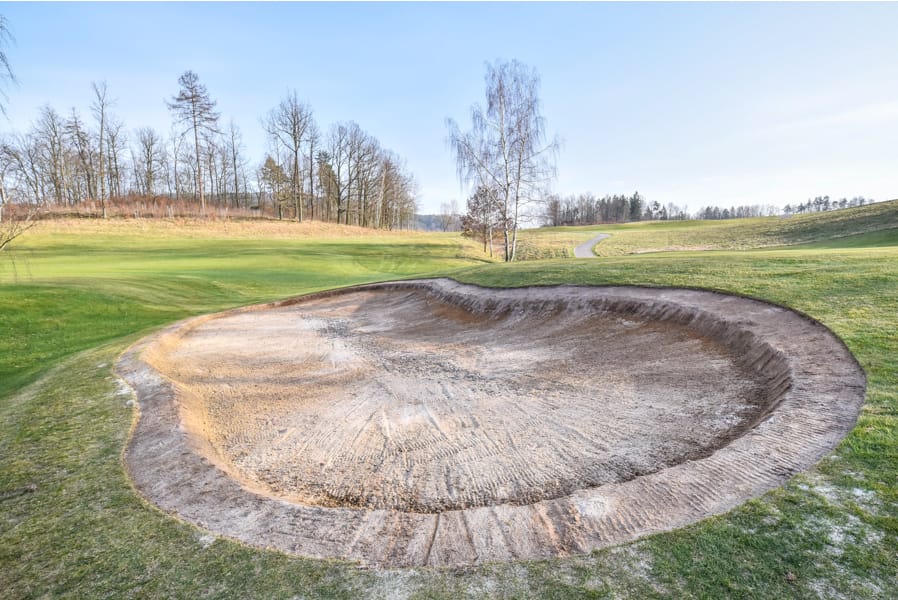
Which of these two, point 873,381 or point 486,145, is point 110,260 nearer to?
point 486,145

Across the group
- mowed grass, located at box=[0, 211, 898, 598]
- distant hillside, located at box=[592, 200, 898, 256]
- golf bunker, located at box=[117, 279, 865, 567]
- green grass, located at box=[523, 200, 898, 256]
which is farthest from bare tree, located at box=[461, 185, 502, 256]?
mowed grass, located at box=[0, 211, 898, 598]

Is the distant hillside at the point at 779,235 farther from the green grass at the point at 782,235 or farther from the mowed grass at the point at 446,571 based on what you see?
the mowed grass at the point at 446,571

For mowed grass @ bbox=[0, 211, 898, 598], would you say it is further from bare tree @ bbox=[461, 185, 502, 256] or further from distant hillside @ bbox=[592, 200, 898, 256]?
distant hillside @ bbox=[592, 200, 898, 256]

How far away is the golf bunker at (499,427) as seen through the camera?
319 centimetres

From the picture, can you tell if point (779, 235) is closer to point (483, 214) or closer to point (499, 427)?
point (483, 214)

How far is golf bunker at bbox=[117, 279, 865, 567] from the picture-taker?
319 cm

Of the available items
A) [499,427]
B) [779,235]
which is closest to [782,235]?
[779,235]

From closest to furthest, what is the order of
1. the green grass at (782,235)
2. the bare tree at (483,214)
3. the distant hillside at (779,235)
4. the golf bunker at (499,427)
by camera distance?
the golf bunker at (499,427)
the bare tree at (483,214)
the green grass at (782,235)
the distant hillside at (779,235)

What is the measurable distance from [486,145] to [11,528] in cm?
2677

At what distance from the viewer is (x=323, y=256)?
105ft

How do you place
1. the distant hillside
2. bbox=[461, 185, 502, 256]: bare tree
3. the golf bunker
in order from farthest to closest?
1. the distant hillside
2. bbox=[461, 185, 502, 256]: bare tree
3. the golf bunker

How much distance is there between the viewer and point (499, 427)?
5.48 meters

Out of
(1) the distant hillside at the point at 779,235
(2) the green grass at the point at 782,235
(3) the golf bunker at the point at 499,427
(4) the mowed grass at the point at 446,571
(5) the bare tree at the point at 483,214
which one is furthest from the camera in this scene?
(1) the distant hillside at the point at 779,235

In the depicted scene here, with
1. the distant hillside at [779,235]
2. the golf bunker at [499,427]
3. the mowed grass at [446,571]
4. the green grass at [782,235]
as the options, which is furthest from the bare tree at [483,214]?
the mowed grass at [446,571]
